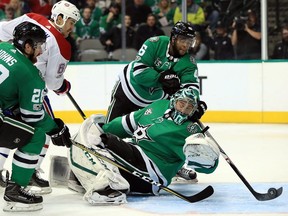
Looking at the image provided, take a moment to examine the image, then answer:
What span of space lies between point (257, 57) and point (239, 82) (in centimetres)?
33

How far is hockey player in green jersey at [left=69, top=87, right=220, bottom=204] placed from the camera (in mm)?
3916

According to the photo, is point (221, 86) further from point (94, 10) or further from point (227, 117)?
point (94, 10)

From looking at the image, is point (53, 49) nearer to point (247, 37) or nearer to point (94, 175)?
point (94, 175)

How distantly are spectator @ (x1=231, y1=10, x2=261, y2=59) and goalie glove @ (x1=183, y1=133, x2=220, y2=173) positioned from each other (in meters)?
4.46

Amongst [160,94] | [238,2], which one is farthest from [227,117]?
[160,94]

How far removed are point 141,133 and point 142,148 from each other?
8 centimetres

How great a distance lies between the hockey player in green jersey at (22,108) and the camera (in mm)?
3562

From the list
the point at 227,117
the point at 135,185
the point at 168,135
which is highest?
the point at 168,135

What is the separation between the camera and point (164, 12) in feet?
28.2

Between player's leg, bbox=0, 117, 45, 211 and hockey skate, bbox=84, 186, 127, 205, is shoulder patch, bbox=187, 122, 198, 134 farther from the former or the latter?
player's leg, bbox=0, 117, 45, 211

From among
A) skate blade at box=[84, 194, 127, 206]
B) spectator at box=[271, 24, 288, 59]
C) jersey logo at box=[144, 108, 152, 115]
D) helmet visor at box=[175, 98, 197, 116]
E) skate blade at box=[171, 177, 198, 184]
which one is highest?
helmet visor at box=[175, 98, 197, 116]

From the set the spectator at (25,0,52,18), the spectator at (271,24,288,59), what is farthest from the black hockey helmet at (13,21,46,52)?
the spectator at (25,0,52,18)

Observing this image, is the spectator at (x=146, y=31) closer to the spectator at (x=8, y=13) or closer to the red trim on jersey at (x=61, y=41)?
the spectator at (x=8, y=13)

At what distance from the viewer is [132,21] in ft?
28.4
